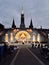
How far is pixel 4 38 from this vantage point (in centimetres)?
19925

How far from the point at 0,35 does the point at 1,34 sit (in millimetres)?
5424

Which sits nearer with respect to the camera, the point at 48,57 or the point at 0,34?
the point at 48,57

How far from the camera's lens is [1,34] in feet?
651

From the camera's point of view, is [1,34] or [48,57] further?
[1,34]

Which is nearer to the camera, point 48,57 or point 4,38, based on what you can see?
point 48,57

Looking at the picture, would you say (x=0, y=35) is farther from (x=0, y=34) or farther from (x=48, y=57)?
(x=48, y=57)

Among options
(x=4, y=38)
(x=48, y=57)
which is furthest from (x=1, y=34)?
(x=48, y=57)

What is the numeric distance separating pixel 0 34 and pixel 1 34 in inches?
197

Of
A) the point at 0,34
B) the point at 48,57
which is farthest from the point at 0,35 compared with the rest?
the point at 48,57

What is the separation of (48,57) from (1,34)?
548 ft

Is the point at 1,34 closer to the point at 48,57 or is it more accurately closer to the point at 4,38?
the point at 4,38

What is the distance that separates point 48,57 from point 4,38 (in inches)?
6601

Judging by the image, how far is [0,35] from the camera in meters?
193

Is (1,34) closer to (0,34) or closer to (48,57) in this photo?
(0,34)
